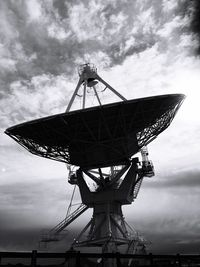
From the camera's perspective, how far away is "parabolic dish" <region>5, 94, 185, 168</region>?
30833mm

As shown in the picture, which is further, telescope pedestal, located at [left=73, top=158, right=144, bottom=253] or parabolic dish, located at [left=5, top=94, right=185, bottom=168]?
telescope pedestal, located at [left=73, top=158, right=144, bottom=253]

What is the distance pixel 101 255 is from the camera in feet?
36.4

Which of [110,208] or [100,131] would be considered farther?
[110,208]

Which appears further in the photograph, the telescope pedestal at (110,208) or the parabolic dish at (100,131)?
the telescope pedestal at (110,208)

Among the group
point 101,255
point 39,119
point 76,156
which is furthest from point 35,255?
point 76,156

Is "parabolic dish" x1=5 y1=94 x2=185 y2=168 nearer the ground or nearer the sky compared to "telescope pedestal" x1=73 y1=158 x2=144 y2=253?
nearer the sky

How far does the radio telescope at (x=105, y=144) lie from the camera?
31.4 metres

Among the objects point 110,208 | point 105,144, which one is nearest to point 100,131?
point 105,144

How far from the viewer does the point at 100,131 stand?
109 feet

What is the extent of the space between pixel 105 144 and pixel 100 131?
7.32ft

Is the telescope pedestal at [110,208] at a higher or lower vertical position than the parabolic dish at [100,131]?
lower

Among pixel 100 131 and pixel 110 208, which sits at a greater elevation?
pixel 100 131

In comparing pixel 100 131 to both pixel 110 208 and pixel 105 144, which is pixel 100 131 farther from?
pixel 110 208

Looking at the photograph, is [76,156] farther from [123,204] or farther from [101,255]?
[101,255]
